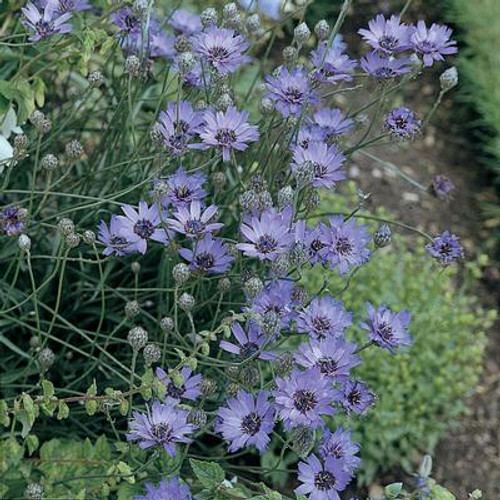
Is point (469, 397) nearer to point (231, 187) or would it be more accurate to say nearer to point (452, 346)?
point (452, 346)

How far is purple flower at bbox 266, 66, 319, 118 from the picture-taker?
1.56 m

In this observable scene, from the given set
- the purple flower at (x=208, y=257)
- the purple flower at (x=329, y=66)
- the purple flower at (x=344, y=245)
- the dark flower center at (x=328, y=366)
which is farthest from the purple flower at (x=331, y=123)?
the dark flower center at (x=328, y=366)

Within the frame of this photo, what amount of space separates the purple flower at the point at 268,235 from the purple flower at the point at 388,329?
0.62 ft

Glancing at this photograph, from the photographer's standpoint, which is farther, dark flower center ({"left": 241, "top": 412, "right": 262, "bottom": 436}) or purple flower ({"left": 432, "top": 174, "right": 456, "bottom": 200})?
purple flower ({"left": 432, "top": 174, "right": 456, "bottom": 200})

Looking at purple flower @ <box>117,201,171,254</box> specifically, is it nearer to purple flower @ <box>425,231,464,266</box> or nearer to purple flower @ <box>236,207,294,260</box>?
purple flower @ <box>236,207,294,260</box>

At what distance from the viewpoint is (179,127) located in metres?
1.50

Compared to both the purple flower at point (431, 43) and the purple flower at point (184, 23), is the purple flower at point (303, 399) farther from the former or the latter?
the purple flower at point (184, 23)

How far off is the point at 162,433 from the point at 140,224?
0.31 m

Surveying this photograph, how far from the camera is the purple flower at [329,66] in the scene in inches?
61.6

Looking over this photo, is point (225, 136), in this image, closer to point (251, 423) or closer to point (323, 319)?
point (323, 319)

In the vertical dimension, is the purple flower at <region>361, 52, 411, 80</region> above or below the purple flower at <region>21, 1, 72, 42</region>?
below

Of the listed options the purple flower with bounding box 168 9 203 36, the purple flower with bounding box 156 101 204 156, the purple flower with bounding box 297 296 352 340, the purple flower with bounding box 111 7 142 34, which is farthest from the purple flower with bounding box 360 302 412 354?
the purple flower with bounding box 168 9 203 36

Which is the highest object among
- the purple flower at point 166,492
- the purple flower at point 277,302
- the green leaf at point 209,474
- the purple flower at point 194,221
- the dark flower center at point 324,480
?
the purple flower at point 194,221

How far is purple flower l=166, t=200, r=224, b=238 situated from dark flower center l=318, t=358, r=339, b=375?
9.0 inches
